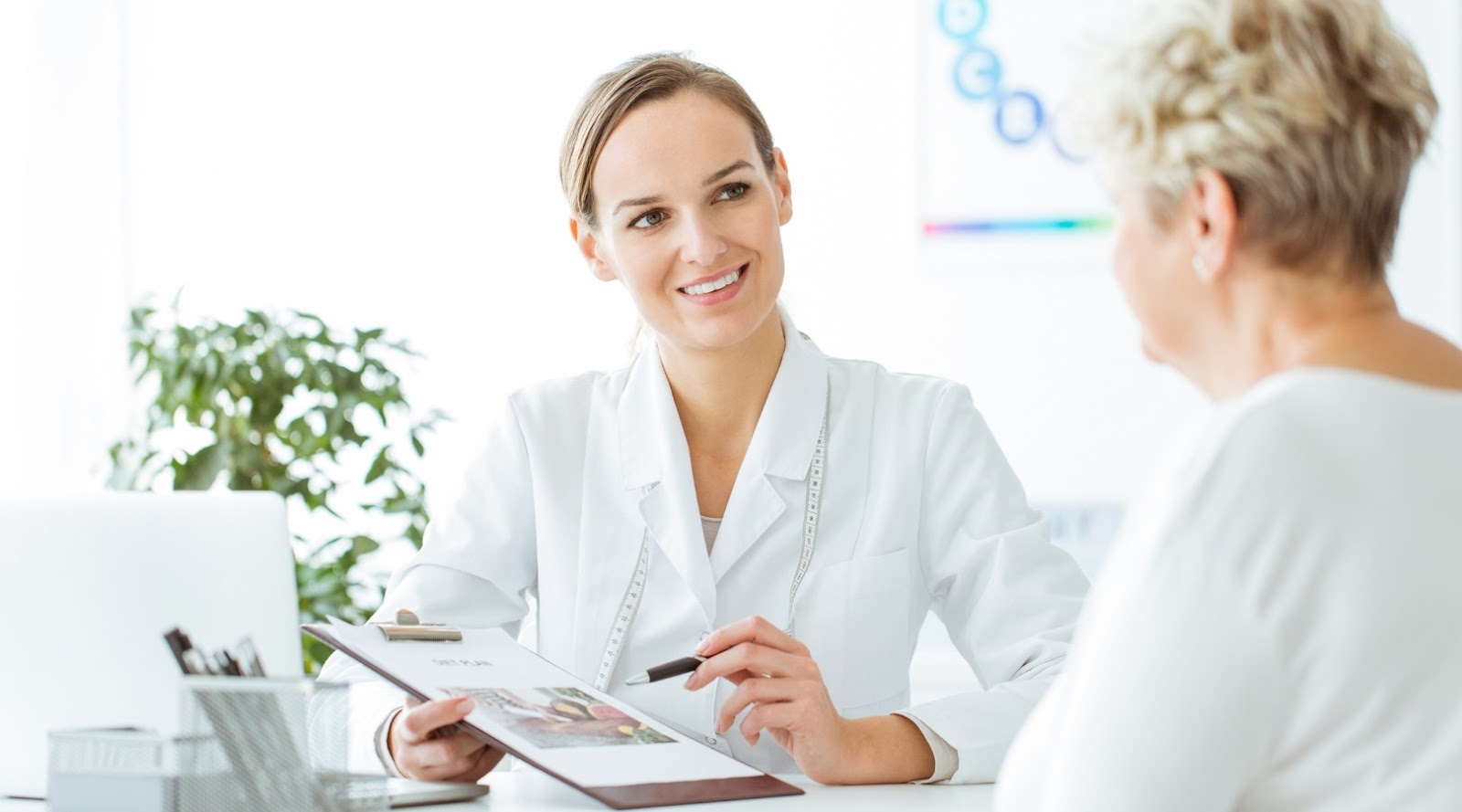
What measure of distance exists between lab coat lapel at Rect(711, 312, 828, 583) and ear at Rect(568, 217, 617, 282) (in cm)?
29

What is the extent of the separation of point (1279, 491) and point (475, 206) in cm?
343

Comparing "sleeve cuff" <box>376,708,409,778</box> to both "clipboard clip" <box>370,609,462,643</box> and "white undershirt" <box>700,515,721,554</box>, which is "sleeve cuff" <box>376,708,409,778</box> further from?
"white undershirt" <box>700,515,721,554</box>

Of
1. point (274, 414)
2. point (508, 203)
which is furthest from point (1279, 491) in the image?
point (508, 203)

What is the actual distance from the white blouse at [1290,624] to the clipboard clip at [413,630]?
2.66ft

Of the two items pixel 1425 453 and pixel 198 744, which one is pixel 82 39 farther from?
pixel 1425 453

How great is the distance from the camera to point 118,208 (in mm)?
4078

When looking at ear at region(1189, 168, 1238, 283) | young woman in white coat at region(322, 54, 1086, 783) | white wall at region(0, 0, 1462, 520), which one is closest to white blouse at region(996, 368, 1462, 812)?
ear at region(1189, 168, 1238, 283)

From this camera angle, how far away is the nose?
6.18 ft

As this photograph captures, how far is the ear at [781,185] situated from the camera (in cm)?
208

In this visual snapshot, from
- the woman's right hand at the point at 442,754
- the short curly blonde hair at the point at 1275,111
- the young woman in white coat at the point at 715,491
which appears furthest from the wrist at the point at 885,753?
the short curly blonde hair at the point at 1275,111

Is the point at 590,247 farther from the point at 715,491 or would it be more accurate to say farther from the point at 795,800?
the point at 795,800

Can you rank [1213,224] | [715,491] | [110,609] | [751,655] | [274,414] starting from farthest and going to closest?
1. [274,414]
2. [715,491]
3. [751,655]
4. [110,609]
5. [1213,224]

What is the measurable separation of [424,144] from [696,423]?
2305 millimetres

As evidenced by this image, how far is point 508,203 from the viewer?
13.1ft
